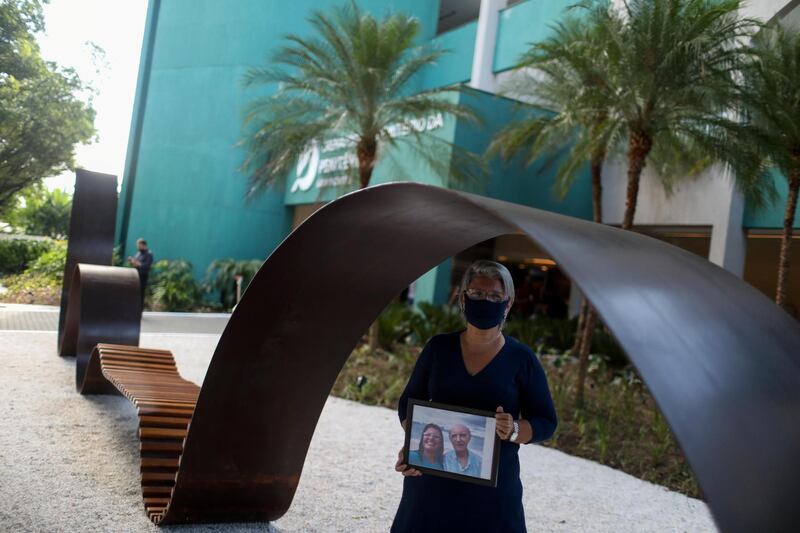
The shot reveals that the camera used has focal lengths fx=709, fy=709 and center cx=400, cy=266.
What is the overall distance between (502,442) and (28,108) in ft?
35.0

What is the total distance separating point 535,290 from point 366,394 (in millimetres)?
12678

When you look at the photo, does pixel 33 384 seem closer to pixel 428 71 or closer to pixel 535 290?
pixel 535 290

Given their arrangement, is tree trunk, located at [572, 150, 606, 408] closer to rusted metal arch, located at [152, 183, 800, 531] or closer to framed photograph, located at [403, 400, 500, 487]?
rusted metal arch, located at [152, 183, 800, 531]

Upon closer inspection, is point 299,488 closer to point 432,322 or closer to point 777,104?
point 777,104

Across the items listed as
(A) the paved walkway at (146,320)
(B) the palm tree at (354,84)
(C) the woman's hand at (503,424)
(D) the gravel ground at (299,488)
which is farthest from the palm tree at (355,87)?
(C) the woman's hand at (503,424)

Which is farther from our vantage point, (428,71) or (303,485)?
(428,71)

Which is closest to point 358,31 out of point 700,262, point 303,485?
point 303,485

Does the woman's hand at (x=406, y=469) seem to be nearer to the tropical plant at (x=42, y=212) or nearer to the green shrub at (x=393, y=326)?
the tropical plant at (x=42, y=212)

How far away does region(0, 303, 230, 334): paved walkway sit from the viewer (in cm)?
1155

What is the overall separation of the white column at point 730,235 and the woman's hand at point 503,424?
13610 mm

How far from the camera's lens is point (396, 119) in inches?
555

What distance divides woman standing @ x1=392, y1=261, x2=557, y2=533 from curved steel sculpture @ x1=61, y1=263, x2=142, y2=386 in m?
6.37

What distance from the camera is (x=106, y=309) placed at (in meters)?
8.18

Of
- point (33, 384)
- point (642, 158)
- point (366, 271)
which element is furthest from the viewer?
point (642, 158)
